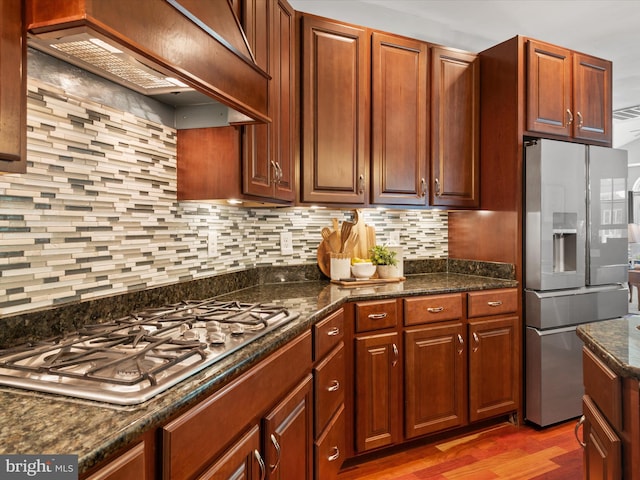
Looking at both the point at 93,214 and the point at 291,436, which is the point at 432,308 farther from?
the point at 93,214

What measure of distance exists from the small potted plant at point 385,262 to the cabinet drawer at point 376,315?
1.39 feet

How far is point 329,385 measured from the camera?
1864 millimetres

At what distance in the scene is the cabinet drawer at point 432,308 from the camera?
2311 mm

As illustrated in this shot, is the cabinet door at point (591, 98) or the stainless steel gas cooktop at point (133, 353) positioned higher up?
the cabinet door at point (591, 98)

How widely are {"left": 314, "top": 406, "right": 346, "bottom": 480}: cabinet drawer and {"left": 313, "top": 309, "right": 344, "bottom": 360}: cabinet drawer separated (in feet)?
1.13

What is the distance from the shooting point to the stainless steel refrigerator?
101 inches

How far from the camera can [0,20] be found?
2.50 ft

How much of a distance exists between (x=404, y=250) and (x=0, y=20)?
2.62 m

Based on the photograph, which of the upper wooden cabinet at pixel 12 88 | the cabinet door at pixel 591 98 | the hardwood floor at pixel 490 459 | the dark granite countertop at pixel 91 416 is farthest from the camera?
the cabinet door at pixel 591 98

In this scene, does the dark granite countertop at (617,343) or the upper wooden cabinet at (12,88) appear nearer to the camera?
the upper wooden cabinet at (12,88)

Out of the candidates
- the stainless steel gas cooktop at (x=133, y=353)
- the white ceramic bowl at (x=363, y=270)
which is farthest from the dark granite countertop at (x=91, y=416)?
the white ceramic bowl at (x=363, y=270)

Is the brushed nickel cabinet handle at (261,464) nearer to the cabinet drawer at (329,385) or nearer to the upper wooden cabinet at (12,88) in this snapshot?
the cabinet drawer at (329,385)

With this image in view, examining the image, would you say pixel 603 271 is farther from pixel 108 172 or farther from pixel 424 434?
pixel 108 172

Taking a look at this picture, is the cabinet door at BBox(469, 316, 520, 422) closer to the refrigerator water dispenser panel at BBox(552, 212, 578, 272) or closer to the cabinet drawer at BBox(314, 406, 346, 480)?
the refrigerator water dispenser panel at BBox(552, 212, 578, 272)
